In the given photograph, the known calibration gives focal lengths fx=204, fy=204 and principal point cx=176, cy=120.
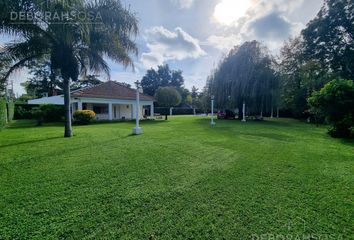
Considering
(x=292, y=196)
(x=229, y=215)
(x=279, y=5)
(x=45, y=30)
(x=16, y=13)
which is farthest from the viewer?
(x=279, y=5)

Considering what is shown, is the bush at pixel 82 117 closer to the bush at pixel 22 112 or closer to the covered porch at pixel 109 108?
the covered porch at pixel 109 108

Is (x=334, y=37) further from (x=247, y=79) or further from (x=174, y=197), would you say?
(x=174, y=197)

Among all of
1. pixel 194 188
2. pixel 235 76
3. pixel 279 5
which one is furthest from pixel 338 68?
pixel 194 188

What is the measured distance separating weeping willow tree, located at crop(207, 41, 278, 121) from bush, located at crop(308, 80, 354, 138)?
10.2 metres

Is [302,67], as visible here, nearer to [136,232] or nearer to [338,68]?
[338,68]

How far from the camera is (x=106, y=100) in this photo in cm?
2223

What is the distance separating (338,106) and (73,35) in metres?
12.6

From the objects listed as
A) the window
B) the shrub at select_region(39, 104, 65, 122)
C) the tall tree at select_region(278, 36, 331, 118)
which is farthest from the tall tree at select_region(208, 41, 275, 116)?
→ the shrub at select_region(39, 104, 65, 122)

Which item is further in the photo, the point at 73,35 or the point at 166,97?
the point at 166,97

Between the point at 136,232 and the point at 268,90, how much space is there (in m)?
21.2

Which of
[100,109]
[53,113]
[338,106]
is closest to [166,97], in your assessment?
[100,109]

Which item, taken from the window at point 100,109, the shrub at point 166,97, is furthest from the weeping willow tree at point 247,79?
the window at point 100,109

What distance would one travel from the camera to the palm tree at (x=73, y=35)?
7.40 meters

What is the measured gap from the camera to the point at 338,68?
78.9ft
